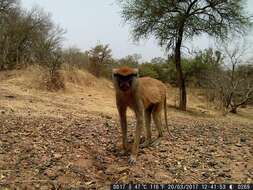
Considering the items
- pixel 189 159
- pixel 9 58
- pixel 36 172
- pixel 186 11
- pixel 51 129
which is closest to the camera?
pixel 36 172

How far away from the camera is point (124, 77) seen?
646 cm

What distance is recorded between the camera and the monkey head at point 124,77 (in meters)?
6.40

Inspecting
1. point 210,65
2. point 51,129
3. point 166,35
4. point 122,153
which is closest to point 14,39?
point 166,35

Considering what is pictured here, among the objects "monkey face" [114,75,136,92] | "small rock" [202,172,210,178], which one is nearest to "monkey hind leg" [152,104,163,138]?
"monkey face" [114,75,136,92]

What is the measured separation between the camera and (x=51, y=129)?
8492 mm

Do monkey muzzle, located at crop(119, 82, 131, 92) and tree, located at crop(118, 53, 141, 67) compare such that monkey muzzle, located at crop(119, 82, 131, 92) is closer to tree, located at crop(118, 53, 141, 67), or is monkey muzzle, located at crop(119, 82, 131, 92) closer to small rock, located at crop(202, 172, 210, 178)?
small rock, located at crop(202, 172, 210, 178)

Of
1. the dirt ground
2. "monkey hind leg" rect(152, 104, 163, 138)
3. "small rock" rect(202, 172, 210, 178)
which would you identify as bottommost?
"small rock" rect(202, 172, 210, 178)

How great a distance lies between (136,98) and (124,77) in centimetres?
62

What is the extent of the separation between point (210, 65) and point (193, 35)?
874cm

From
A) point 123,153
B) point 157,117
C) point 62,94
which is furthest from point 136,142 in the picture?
point 62,94

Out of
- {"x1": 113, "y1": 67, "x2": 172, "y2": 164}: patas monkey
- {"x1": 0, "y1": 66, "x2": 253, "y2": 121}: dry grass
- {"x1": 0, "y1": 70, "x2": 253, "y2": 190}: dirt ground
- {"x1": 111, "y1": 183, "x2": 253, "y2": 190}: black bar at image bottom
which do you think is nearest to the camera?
{"x1": 111, "y1": 183, "x2": 253, "y2": 190}: black bar at image bottom

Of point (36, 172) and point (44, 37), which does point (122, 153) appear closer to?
point (36, 172)

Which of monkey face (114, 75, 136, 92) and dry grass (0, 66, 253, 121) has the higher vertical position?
monkey face (114, 75, 136, 92)

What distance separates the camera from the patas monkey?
21.3ft
